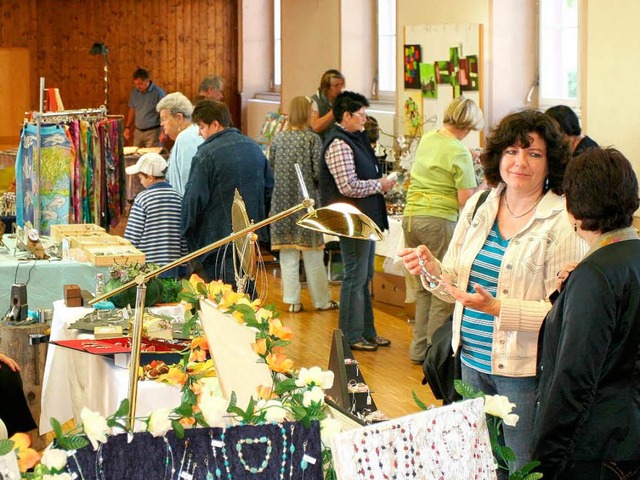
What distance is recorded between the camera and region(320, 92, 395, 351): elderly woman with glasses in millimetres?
6562

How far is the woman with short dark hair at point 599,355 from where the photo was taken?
2521 millimetres

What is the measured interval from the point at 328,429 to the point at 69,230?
4.38m

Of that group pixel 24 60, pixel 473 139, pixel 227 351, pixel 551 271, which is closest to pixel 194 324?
pixel 227 351

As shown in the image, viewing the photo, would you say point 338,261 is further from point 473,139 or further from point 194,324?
point 194,324

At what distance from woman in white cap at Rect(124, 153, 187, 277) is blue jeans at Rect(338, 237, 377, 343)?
109 cm

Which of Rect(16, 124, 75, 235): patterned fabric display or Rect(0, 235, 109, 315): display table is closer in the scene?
Rect(0, 235, 109, 315): display table

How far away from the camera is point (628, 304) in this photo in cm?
254

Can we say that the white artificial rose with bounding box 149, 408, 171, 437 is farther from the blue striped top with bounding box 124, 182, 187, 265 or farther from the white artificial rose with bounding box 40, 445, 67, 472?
the blue striped top with bounding box 124, 182, 187, 265

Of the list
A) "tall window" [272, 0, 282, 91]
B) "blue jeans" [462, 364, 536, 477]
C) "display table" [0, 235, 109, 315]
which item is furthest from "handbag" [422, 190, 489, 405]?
"tall window" [272, 0, 282, 91]

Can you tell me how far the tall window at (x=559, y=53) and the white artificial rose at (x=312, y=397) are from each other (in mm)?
5969

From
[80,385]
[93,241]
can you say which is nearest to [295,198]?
[93,241]

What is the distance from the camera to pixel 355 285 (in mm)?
6703

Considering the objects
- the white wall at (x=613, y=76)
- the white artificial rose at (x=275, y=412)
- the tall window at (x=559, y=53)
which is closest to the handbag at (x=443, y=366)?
the white artificial rose at (x=275, y=412)

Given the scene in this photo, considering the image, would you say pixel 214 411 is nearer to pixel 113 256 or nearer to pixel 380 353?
pixel 113 256
